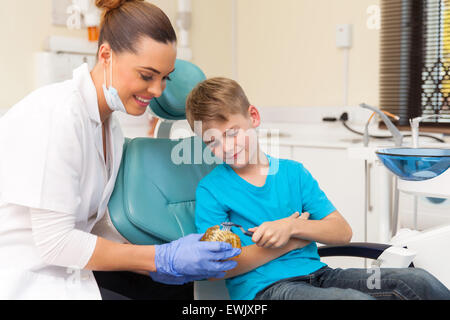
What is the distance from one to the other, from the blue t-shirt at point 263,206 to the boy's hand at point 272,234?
0.29 feet

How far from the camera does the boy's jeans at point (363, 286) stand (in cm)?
106

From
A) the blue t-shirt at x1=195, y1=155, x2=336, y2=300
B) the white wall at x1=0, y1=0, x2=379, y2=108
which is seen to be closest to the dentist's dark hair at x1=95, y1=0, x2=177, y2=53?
the blue t-shirt at x1=195, y1=155, x2=336, y2=300

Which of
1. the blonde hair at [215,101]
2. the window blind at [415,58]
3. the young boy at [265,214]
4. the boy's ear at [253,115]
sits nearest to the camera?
the young boy at [265,214]

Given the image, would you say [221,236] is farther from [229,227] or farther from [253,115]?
[253,115]

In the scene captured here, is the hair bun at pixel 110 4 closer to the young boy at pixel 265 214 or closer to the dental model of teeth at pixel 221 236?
the young boy at pixel 265 214

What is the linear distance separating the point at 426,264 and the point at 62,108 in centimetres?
103

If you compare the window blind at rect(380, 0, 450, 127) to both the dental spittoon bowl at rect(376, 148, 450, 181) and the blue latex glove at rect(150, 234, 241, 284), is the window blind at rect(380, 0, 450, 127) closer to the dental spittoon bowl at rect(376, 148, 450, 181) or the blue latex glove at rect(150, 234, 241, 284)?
the dental spittoon bowl at rect(376, 148, 450, 181)

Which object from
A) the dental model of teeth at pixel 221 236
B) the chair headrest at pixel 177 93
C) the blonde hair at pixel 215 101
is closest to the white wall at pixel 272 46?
the chair headrest at pixel 177 93

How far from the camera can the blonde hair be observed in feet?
4.18

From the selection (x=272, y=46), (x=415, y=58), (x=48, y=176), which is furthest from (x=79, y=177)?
(x=272, y=46)
